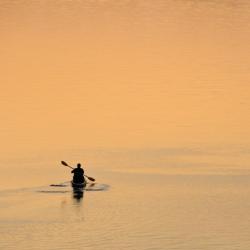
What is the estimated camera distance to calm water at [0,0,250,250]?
43.3m

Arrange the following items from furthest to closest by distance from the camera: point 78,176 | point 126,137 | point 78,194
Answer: point 126,137, point 78,176, point 78,194

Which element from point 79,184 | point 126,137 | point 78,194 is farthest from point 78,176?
point 126,137

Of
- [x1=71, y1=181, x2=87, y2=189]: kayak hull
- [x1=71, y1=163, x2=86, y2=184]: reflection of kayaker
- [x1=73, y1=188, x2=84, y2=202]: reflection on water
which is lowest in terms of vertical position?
[x1=73, y1=188, x2=84, y2=202]: reflection on water

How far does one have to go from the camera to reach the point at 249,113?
6388 cm

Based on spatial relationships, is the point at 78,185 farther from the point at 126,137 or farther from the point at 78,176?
the point at 126,137

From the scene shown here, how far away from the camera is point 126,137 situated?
190 ft

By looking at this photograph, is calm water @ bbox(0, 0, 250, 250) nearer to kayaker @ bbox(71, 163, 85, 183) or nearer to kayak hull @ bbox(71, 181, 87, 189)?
kayak hull @ bbox(71, 181, 87, 189)

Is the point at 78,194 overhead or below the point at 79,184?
below

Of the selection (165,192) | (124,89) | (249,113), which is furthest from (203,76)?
(165,192)

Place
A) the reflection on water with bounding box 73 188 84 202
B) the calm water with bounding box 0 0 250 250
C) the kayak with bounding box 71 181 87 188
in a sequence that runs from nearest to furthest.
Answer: the calm water with bounding box 0 0 250 250 → the reflection on water with bounding box 73 188 84 202 → the kayak with bounding box 71 181 87 188

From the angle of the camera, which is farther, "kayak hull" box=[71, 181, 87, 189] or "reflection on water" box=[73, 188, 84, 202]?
"kayak hull" box=[71, 181, 87, 189]

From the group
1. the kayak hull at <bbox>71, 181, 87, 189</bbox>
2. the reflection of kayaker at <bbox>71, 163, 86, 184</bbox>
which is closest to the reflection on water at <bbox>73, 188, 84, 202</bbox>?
the kayak hull at <bbox>71, 181, 87, 189</bbox>

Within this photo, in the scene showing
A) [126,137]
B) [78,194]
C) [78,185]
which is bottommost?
[78,194]

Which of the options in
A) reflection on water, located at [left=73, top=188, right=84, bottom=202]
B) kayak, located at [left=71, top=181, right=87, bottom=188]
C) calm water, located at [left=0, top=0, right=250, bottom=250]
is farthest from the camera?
kayak, located at [left=71, top=181, right=87, bottom=188]
